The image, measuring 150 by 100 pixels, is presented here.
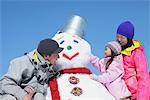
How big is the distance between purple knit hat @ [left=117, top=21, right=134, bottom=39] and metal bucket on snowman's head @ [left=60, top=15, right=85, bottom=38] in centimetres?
40

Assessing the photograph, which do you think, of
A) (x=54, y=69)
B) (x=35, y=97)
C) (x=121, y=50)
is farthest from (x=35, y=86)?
(x=121, y=50)

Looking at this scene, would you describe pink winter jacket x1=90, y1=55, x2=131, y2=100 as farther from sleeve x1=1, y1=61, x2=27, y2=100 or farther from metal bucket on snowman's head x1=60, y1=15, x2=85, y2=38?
sleeve x1=1, y1=61, x2=27, y2=100

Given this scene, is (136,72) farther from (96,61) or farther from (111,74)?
(96,61)

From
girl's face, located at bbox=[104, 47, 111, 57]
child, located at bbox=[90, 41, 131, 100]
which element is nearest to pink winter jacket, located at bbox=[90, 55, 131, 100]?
child, located at bbox=[90, 41, 131, 100]

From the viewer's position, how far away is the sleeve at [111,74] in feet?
14.2

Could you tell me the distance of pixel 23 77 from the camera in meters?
4.05

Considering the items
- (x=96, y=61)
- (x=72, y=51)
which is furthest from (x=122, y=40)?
(x=72, y=51)

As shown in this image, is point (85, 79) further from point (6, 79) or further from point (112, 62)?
point (6, 79)

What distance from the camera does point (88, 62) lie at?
4.52m

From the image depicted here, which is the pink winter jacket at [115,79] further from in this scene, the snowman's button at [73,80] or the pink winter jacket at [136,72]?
the snowman's button at [73,80]

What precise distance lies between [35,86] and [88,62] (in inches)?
29.1

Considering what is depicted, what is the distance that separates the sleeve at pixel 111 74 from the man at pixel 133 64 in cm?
18

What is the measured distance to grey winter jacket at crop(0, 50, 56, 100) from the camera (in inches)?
156

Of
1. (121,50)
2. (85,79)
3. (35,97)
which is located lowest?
(35,97)
